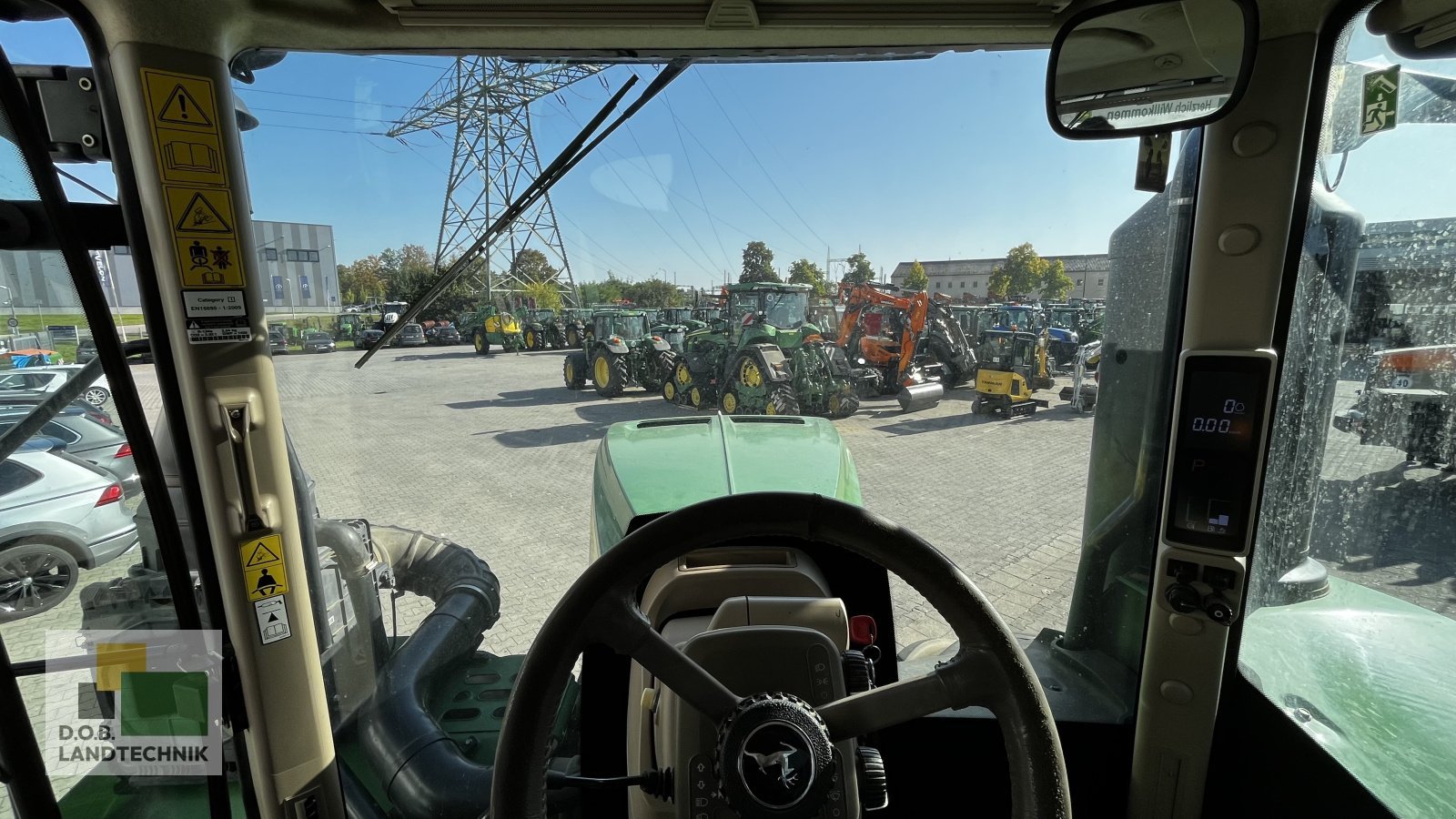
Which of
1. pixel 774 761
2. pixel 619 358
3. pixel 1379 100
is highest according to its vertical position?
pixel 1379 100

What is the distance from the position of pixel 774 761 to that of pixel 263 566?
1115 millimetres

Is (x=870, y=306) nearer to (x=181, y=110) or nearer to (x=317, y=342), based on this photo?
(x=317, y=342)

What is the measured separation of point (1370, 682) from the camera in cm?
146

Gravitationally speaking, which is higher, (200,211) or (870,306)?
(200,211)

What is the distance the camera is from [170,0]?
1113 millimetres

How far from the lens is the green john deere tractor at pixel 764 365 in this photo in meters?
2.44

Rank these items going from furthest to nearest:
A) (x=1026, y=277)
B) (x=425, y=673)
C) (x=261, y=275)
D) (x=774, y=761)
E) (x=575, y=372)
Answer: (x=575, y=372) < (x=1026, y=277) < (x=425, y=673) < (x=261, y=275) < (x=774, y=761)

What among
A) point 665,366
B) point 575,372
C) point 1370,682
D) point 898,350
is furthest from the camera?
point 898,350

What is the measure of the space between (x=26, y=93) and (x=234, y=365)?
508 mm

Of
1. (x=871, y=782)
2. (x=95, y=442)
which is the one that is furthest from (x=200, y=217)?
(x=871, y=782)

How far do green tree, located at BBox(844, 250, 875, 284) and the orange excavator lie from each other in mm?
63

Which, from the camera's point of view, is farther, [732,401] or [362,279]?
[732,401]

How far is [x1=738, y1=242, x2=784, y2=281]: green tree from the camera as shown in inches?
81.9

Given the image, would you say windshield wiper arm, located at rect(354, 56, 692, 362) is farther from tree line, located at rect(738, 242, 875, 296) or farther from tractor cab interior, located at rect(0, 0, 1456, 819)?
tree line, located at rect(738, 242, 875, 296)
